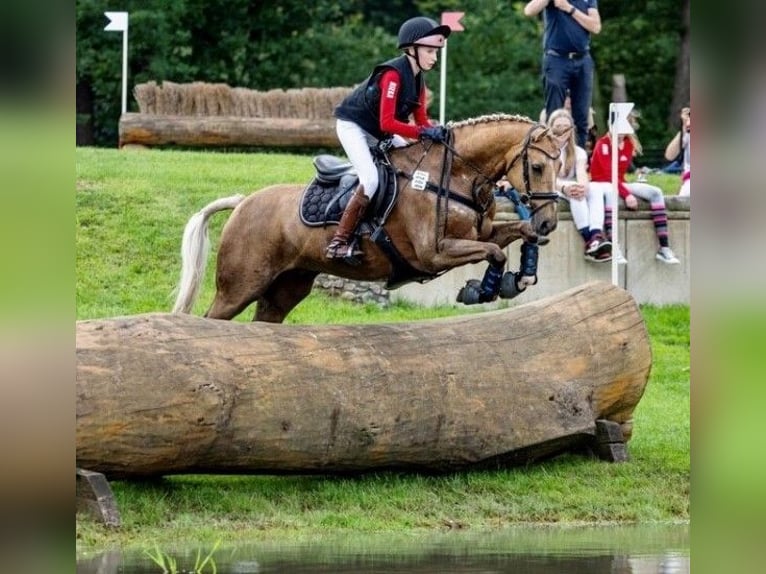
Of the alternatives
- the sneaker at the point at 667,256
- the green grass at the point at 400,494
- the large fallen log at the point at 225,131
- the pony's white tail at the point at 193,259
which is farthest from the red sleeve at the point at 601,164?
the large fallen log at the point at 225,131

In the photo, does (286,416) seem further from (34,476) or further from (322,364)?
(34,476)

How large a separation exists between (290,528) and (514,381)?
1.75 m

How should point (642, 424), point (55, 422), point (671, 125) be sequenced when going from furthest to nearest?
point (671, 125), point (642, 424), point (55, 422)

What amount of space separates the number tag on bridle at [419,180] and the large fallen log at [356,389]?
80 cm

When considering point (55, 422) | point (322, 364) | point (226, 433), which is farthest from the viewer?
point (322, 364)

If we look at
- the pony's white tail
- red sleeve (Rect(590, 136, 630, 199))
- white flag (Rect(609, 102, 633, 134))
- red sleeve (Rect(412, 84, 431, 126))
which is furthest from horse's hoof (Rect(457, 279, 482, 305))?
red sleeve (Rect(590, 136, 630, 199))

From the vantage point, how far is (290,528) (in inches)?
289

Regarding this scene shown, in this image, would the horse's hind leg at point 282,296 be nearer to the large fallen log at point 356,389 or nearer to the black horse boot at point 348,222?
the black horse boot at point 348,222

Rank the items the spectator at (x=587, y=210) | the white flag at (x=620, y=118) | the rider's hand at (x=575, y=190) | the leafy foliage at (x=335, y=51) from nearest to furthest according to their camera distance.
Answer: the white flag at (x=620, y=118), the rider's hand at (x=575, y=190), the spectator at (x=587, y=210), the leafy foliage at (x=335, y=51)

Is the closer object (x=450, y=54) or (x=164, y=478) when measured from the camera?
(x=164, y=478)

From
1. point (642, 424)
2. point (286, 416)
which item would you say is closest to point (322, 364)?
point (286, 416)

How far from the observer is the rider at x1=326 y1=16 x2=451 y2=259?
8203 mm

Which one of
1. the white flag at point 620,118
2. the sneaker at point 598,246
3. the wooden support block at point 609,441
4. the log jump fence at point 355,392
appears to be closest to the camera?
the log jump fence at point 355,392

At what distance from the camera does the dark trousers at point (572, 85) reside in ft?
43.5
